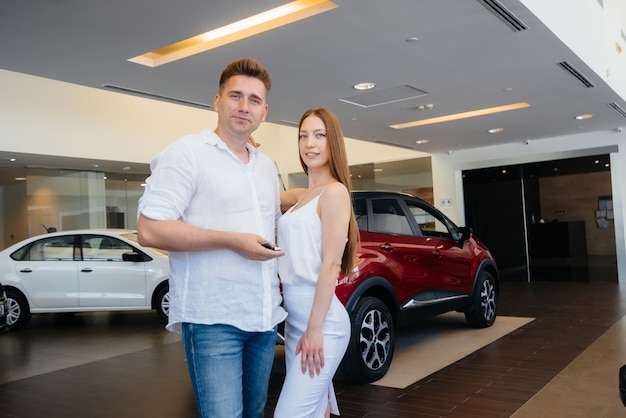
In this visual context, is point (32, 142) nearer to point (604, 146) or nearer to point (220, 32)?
point (220, 32)

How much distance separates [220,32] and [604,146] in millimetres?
8622

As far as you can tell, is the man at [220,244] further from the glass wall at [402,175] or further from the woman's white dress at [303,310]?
the glass wall at [402,175]

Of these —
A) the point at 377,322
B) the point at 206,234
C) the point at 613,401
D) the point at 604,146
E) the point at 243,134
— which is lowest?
the point at 613,401

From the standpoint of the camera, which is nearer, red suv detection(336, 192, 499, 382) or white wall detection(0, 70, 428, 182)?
red suv detection(336, 192, 499, 382)

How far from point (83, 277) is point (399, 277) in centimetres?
491

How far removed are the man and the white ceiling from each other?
8.95 feet

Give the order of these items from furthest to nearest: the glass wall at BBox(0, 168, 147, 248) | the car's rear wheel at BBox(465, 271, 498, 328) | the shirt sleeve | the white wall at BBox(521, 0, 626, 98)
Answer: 1. the glass wall at BBox(0, 168, 147, 248)
2. the car's rear wheel at BBox(465, 271, 498, 328)
3. the white wall at BBox(521, 0, 626, 98)
4. the shirt sleeve

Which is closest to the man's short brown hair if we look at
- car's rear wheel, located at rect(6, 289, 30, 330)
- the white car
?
the white car

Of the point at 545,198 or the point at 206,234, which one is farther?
the point at 545,198

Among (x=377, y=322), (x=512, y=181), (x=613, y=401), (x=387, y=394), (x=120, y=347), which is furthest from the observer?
(x=512, y=181)

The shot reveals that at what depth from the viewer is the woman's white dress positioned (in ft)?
6.44

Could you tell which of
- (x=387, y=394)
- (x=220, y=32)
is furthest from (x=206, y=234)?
(x=220, y=32)

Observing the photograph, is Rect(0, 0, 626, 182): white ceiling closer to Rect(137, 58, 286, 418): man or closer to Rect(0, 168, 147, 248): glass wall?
Rect(137, 58, 286, 418): man

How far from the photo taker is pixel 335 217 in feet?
6.37
